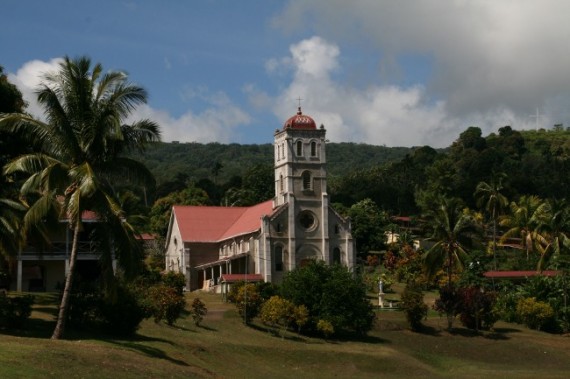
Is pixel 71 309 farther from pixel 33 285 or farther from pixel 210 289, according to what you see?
pixel 210 289

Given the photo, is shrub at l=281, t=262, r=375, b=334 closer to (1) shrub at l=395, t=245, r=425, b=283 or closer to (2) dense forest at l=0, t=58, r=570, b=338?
(2) dense forest at l=0, t=58, r=570, b=338

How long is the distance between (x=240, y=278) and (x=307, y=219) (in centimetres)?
880

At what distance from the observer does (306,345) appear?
47.2 m

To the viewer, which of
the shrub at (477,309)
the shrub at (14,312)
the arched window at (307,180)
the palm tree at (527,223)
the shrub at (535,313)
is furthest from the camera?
the palm tree at (527,223)

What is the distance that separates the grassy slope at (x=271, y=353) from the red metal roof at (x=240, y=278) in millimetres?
3072

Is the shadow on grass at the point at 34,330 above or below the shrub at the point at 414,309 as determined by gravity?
below

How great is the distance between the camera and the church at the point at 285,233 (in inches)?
2788

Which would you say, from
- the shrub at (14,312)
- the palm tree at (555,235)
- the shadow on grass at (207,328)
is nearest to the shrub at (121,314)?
the shrub at (14,312)

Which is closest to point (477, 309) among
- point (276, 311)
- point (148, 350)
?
point (276, 311)

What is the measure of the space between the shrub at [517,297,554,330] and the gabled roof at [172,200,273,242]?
2240 centimetres

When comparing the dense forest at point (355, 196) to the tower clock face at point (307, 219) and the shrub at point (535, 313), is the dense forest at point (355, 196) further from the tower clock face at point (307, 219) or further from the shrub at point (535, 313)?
the tower clock face at point (307, 219)

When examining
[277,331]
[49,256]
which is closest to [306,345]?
[277,331]

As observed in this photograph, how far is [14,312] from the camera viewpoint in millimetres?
35062

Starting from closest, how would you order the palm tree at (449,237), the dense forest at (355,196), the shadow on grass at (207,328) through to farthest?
the dense forest at (355,196)
the shadow on grass at (207,328)
the palm tree at (449,237)
